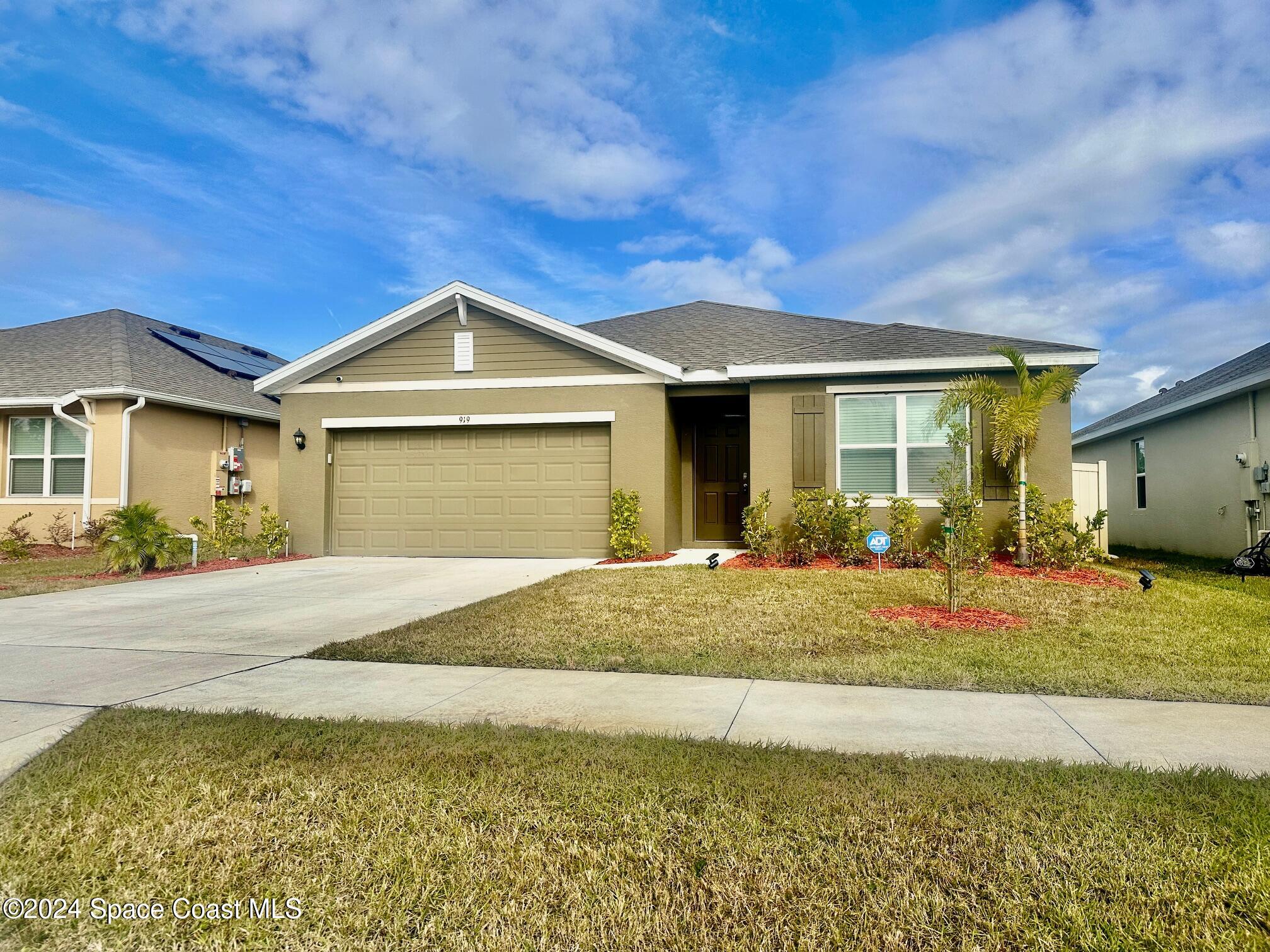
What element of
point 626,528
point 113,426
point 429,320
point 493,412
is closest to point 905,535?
point 626,528

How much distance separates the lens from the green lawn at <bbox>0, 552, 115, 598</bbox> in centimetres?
911

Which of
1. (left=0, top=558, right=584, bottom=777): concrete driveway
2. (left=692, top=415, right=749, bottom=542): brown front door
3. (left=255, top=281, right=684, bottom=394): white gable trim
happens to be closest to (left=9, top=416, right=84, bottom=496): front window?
(left=255, top=281, right=684, bottom=394): white gable trim

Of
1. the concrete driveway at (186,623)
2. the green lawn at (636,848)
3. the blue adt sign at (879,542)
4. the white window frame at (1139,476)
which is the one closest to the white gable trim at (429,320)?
the concrete driveway at (186,623)

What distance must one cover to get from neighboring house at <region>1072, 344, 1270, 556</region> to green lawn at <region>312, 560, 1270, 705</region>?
4089mm

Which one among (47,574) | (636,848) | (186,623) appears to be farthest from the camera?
(47,574)

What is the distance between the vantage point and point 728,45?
1141 cm

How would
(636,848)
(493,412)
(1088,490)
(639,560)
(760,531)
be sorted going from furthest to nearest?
(493,412)
(639,560)
(1088,490)
(760,531)
(636,848)

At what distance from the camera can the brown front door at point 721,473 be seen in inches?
516

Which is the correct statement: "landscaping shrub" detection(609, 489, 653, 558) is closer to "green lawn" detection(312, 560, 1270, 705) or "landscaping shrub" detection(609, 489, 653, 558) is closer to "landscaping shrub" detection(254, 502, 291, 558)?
"green lawn" detection(312, 560, 1270, 705)

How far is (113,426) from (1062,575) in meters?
16.5

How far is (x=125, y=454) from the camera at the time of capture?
13.9 m

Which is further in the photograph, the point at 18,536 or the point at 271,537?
the point at 18,536

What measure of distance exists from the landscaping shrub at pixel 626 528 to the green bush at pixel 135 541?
6843 millimetres

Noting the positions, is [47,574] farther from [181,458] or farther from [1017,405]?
[1017,405]
